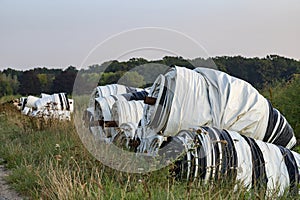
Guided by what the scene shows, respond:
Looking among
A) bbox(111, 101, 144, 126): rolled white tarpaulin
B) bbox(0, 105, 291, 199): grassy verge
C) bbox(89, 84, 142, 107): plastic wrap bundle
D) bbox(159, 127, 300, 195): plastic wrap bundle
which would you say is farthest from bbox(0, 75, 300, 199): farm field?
bbox(89, 84, 142, 107): plastic wrap bundle

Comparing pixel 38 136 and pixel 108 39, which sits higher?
pixel 108 39

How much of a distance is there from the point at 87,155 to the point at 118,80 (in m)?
3.66

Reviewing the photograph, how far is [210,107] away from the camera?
557 cm

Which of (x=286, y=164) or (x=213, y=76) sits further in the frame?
(x=213, y=76)

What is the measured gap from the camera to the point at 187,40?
5535 mm

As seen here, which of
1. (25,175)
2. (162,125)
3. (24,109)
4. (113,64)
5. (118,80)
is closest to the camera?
(25,175)

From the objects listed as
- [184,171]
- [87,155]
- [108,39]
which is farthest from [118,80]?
[184,171]

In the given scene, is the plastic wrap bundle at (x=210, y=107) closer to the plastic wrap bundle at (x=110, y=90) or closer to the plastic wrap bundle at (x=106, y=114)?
the plastic wrap bundle at (x=106, y=114)

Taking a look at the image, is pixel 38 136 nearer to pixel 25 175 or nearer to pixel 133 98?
pixel 133 98

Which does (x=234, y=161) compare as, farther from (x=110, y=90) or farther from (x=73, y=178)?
(x=110, y=90)

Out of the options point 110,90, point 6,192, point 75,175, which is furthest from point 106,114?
point 75,175

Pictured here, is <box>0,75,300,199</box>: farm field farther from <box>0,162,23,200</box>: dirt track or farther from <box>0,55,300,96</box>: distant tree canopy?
<box>0,55,300,96</box>: distant tree canopy

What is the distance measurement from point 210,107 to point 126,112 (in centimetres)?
204

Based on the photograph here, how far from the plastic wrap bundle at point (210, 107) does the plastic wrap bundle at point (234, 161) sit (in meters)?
0.70
